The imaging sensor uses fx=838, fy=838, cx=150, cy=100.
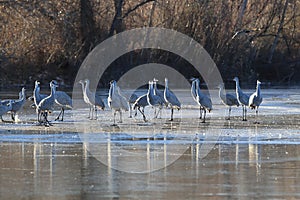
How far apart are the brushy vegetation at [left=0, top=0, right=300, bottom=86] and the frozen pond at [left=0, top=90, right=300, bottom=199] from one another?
16669 mm

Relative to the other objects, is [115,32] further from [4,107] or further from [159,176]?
[159,176]

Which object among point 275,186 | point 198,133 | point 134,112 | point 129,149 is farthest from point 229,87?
Result: point 275,186

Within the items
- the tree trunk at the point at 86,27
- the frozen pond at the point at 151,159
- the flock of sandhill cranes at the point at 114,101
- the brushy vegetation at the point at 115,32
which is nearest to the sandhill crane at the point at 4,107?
the flock of sandhill cranes at the point at 114,101

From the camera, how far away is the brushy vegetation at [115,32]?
35750 millimetres

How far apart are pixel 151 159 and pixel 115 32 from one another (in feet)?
81.8

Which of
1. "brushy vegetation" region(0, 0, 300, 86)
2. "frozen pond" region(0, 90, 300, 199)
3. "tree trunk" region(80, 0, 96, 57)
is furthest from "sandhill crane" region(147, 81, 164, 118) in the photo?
"tree trunk" region(80, 0, 96, 57)

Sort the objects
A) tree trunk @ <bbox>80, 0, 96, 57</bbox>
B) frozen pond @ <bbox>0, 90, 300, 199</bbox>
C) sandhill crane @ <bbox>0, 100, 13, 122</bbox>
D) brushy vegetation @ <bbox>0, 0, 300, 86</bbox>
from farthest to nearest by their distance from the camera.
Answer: tree trunk @ <bbox>80, 0, 96, 57</bbox> → brushy vegetation @ <bbox>0, 0, 300, 86</bbox> → sandhill crane @ <bbox>0, 100, 13, 122</bbox> → frozen pond @ <bbox>0, 90, 300, 199</bbox>

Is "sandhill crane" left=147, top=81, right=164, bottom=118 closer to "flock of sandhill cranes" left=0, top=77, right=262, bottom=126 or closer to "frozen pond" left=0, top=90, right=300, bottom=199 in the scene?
"flock of sandhill cranes" left=0, top=77, right=262, bottom=126

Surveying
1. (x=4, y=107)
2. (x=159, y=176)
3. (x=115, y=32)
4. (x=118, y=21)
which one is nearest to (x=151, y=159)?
(x=159, y=176)

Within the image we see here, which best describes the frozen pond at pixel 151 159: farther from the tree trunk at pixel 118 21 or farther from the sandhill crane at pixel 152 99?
the tree trunk at pixel 118 21

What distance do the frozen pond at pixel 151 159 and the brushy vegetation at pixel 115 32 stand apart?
16669 mm

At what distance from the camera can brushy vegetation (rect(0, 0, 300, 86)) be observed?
117 feet

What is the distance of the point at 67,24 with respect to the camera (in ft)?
119

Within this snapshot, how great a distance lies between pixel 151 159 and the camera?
12.2 meters
